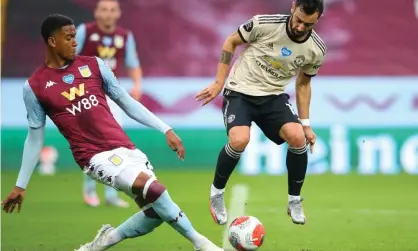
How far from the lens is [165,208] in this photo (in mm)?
7512

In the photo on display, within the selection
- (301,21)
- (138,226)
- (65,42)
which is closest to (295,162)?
(301,21)

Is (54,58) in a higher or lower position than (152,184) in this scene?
higher

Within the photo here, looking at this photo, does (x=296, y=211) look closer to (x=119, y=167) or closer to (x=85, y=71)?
(x=119, y=167)

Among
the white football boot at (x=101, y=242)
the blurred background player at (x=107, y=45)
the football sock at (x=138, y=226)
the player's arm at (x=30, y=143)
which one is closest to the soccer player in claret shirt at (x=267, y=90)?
the football sock at (x=138, y=226)

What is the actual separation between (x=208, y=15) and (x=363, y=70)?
286 cm

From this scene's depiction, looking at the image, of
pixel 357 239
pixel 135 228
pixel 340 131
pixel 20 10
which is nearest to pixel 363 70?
pixel 340 131

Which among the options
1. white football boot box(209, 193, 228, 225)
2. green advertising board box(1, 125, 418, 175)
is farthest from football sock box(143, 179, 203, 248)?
green advertising board box(1, 125, 418, 175)

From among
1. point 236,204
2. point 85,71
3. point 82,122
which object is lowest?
point 236,204

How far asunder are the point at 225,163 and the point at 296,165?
0.65 meters

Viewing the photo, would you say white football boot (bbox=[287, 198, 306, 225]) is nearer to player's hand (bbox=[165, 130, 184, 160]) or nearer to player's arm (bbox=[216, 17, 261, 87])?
player's arm (bbox=[216, 17, 261, 87])

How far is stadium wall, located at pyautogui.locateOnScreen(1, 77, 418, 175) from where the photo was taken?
16.5 metres

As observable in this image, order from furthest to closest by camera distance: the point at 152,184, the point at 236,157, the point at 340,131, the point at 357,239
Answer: the point at 340,131 < the point at 357,239 < the point at 236,157 < the point at 152,184

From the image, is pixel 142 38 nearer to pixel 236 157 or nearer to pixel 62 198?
pixel 62 198

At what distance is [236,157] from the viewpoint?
28.8 ft
